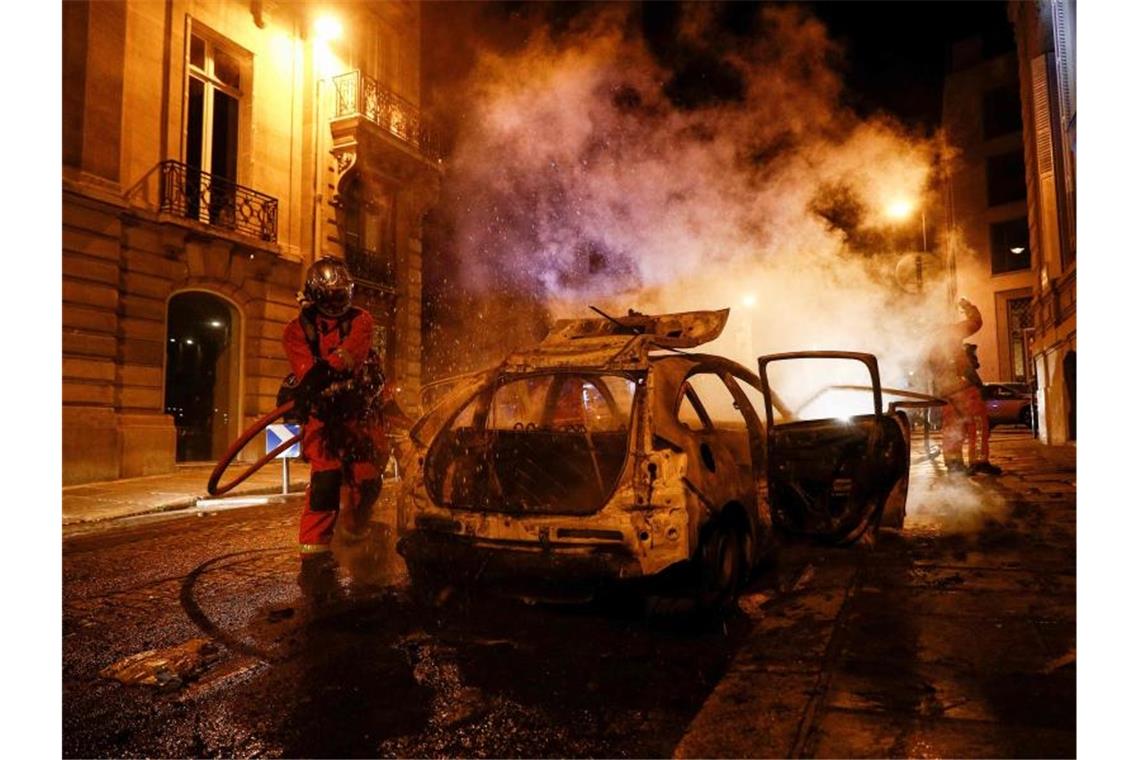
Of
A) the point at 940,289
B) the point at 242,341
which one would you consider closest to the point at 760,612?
the point at 242,341

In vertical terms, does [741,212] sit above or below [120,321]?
above

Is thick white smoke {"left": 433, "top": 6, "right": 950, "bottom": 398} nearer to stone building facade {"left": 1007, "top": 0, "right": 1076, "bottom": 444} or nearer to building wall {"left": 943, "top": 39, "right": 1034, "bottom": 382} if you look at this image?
stone building facade {"left": 1007, "top": 0, "right": 1076, "bottom": 444}

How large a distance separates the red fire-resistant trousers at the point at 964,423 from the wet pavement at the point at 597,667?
15.0 feet

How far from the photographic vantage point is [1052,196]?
1528 centimetres

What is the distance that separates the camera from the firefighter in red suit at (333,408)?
4855 millimetres

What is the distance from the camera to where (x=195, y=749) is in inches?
91.2

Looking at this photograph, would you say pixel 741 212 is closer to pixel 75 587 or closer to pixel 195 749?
pixel 75 587

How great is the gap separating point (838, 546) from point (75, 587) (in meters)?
5.02

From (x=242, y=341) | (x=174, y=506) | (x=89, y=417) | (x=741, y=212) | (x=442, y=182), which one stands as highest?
(x=442, y=182)

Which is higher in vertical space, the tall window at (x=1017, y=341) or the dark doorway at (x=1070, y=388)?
the tall window at (x=1017, y=341)

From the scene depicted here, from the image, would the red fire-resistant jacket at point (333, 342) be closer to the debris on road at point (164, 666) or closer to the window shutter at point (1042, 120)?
the debris on road at point (164, 666)

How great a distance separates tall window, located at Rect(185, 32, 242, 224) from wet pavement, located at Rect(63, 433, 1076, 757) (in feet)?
33.0

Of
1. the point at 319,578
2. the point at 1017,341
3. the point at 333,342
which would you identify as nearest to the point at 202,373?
the point at 333,342

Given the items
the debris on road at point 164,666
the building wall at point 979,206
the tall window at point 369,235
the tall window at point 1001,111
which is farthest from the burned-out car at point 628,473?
the tall window at point 1001,111
